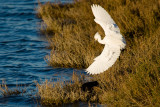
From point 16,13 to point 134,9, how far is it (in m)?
5.81

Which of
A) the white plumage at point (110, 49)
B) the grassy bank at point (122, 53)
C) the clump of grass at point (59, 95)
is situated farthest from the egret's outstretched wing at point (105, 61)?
the clump of grass at point (59, 95)

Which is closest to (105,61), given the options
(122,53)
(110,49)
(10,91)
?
(110,49)

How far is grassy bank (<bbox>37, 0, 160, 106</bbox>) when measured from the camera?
3801 millimetres

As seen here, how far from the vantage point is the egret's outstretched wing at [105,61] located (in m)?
4.93

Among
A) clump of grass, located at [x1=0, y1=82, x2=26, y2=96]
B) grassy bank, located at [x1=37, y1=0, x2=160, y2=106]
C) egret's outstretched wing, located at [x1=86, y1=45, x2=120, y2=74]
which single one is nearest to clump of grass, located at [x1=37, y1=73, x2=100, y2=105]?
grassy bank, located at [x1=37, y1=0, x2=160, y2=106]

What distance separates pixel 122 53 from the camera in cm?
584

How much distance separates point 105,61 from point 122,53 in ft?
2.89

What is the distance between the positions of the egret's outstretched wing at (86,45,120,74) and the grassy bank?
0.40 feet

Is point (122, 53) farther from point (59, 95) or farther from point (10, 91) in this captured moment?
point (10, 91)

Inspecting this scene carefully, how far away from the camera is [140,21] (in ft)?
22.7

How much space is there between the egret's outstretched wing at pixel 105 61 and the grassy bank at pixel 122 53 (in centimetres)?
12

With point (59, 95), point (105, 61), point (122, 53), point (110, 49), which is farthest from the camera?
point (122, 53)

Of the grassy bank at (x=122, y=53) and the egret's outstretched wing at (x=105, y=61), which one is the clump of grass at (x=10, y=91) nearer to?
the grassy bank at (x=122, y=53)

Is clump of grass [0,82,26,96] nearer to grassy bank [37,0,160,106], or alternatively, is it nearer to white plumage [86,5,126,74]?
grassy bank [37,0,160,106]
